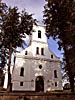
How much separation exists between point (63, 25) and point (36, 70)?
53.4 feet

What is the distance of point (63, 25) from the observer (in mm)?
21547

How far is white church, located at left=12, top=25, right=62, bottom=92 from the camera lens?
33.9m

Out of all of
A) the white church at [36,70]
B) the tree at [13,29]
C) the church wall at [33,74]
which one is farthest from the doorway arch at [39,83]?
the tree at [13,29]

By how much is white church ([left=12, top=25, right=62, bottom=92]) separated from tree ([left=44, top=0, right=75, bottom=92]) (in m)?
10.3

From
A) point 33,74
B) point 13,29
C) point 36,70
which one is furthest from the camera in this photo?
point 36,70

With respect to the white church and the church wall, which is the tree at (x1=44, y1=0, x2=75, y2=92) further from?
the church wall

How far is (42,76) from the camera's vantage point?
35.4 m

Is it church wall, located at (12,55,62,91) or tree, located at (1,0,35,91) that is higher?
tree, located at (1,0,35,91)

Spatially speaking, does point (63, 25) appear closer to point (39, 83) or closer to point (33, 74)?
point (33, 74)

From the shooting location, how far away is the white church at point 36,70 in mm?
33938

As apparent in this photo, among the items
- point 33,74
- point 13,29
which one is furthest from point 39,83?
point 13,29

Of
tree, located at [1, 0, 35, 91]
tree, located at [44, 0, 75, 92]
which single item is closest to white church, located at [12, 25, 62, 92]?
tree, located at [1, 0, 35, 91]

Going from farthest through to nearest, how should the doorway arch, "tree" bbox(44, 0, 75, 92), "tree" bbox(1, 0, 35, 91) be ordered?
the doorway arch → "tree" bbox(1, 0, 35, 91) → "tree" bbox(44, 0, 75, 92)

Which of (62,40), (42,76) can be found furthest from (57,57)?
(62,40)
